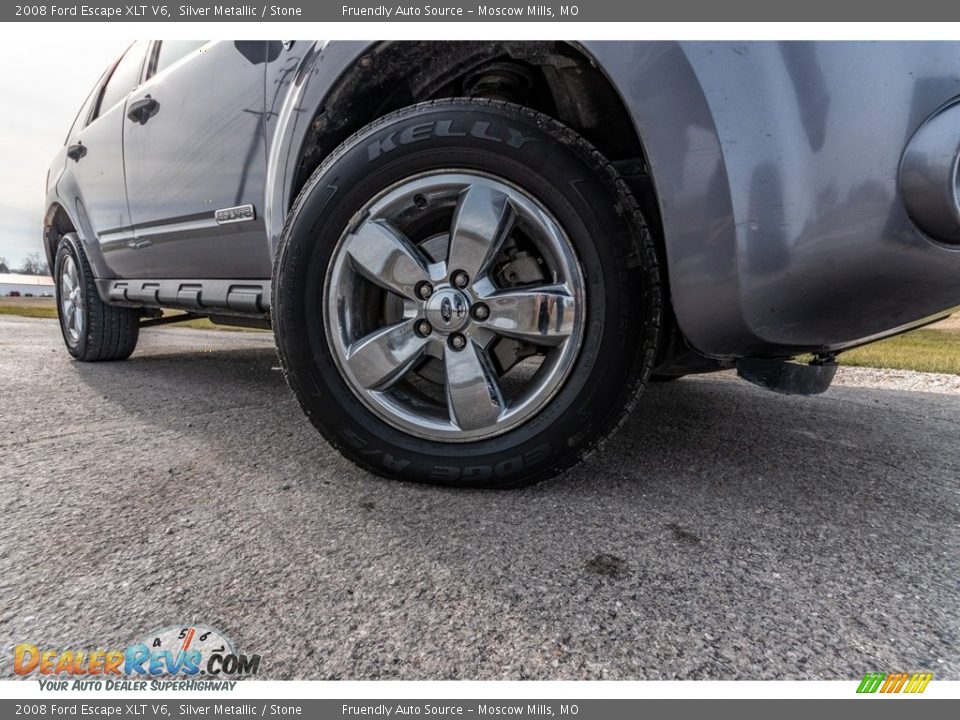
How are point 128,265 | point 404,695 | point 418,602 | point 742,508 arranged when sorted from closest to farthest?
point 404,695 < point 418,602 < point 742,508 < point 128,265

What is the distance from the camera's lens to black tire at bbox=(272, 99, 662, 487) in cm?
121

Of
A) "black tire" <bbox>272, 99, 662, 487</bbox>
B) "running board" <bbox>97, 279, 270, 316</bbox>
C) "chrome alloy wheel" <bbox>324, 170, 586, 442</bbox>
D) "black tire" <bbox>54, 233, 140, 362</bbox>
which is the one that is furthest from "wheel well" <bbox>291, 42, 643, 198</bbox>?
"black tire" <bbox>54, 233, 140, 362</bbox>

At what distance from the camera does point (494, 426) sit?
4.18 ft

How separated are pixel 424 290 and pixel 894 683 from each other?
1129 millimetres

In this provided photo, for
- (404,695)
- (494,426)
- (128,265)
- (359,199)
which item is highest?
(359,199)

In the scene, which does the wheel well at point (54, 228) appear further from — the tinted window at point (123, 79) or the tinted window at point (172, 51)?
the tinted window at point (172, 51)

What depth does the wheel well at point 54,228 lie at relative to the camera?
338 cm

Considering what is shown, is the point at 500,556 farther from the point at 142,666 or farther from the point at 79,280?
the point at 79,280

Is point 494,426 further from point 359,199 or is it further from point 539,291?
point 359,199

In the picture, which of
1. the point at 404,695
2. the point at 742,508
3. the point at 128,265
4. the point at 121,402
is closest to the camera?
the point at 404,695

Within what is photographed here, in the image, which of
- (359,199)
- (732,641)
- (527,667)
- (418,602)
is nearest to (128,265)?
(359,199)

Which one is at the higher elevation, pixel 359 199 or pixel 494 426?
pixel 359 199

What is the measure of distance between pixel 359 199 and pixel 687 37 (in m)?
0.83

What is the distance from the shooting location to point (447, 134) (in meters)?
1.28
